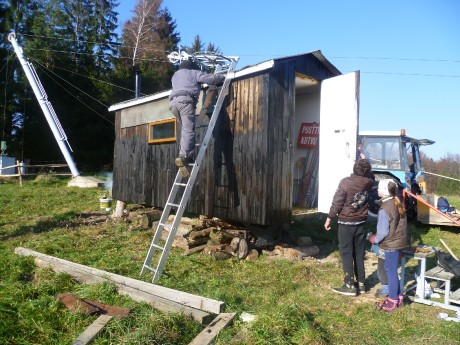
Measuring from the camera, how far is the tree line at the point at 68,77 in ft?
87.3

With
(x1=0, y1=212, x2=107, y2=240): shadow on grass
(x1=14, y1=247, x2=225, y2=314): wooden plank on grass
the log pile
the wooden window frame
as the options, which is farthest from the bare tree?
(x1=14, y1=247, x2=225, y2=314): wooden plank on grass

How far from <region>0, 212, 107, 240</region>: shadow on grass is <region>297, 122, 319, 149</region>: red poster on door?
5900mm

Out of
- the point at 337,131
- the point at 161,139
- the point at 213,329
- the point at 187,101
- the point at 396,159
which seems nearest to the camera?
the point at 213,329

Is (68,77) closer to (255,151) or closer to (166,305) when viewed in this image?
(255,151)

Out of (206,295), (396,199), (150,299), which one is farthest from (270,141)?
(150,299)

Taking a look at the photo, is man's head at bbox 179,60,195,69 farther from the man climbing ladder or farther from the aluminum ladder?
the aluminum ladder

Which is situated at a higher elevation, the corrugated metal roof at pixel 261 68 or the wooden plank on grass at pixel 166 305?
the corrugated metal roof at pixel 261 68

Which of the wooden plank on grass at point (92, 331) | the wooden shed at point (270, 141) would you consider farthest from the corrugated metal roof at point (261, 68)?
the wooden plank on grass at point (92, 331)

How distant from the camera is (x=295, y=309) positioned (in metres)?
4.10

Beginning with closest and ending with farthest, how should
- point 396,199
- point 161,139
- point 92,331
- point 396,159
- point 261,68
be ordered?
1. point 92,331
2. point 396,199
3. point 261,68
4. point 161,139
5. point 396,159

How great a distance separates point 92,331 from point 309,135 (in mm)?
7648

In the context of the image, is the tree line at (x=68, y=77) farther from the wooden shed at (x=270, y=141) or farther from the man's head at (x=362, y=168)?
the man's head at (x=362, y=168)

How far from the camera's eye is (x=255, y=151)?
6.68 metres

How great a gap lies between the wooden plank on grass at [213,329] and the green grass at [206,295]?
0.07 m
